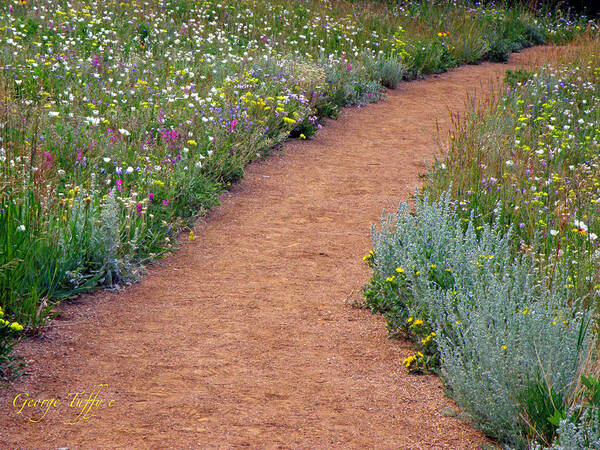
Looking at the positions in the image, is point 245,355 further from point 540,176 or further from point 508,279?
point 540,176

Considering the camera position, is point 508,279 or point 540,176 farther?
point 540,176

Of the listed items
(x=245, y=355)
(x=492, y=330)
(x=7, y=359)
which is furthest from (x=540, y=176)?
(x=7, y=359)

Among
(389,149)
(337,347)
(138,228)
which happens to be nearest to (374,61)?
(389,149)

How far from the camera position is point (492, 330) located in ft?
11.7

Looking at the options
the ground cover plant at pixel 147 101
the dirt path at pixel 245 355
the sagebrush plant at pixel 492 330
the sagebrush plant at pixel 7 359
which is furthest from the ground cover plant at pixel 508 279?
the sagebrush plant at pixel 7 359

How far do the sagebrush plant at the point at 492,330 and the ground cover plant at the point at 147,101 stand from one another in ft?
6.80

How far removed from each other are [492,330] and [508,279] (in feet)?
1.23

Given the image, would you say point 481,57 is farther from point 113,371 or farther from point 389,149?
point 113,371

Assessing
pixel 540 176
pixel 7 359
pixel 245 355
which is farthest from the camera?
pixel 540 176

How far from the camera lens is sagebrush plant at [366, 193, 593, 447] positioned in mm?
3307

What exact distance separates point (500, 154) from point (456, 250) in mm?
2326

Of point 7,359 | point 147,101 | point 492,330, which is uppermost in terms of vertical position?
point 147,101

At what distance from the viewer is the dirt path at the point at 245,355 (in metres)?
3.45

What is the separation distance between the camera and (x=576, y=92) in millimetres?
9273
